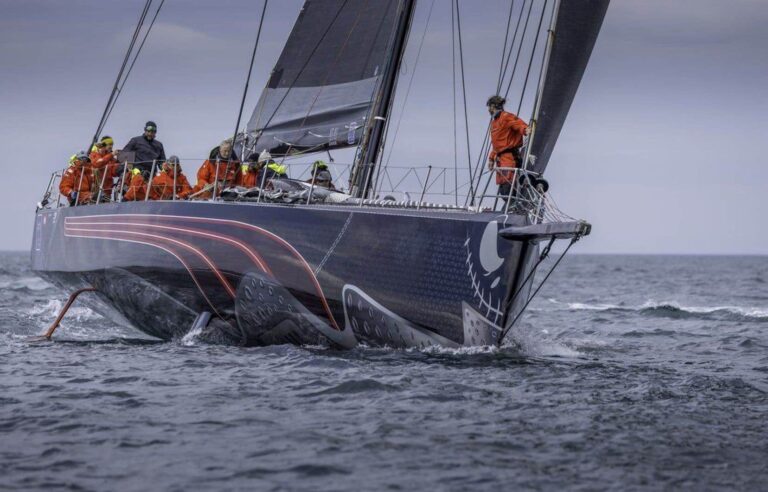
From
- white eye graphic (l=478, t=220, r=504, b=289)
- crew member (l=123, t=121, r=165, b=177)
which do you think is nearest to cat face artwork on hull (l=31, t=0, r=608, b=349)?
white eye graphic (l=478, t=220, r=504, b=289)

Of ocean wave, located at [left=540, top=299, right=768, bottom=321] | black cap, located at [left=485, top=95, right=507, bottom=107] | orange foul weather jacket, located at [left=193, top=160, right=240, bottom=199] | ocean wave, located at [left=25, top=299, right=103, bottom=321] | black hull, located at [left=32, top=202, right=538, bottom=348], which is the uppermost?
black cap, located at [left=485, top=95, right=507, bottom=107]

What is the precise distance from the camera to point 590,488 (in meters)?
5.21

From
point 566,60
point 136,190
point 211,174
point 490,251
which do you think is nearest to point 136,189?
point 136,190

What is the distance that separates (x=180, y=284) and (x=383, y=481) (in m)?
5.99

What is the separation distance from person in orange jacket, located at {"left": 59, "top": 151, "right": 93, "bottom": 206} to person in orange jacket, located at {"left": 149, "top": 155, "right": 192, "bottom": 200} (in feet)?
4.94

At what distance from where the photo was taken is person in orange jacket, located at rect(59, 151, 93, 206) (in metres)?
13.2

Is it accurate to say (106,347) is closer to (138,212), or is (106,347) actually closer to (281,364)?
(138,212)

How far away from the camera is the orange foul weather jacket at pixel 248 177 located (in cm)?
1159

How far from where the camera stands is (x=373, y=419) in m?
6.66

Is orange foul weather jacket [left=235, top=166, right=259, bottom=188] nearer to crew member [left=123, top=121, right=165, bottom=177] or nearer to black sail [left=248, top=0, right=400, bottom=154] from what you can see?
black sail [left=248, top=0, right=400, bottom=154]

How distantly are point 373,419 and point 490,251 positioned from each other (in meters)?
2.56

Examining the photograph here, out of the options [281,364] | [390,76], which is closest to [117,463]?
[281,364]

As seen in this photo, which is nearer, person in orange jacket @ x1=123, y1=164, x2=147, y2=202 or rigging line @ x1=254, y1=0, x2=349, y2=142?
rigging line @ x1=254, y1=0, x2=349, y2=142

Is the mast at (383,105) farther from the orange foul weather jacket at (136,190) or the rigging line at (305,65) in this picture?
the orange foul weather jacket at (136,190)
